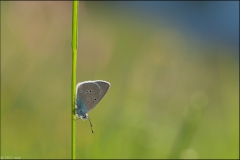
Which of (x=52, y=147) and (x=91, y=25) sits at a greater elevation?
(x=91, y=25)

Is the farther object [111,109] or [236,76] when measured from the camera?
[236,76]

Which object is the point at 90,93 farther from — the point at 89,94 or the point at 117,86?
the point at 117,86

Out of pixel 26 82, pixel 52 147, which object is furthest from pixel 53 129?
pixel 26 82

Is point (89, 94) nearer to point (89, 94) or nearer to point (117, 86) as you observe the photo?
point (89, 94)

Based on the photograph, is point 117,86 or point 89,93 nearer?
point 89,93

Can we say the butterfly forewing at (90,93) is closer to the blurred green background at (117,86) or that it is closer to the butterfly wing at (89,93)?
the butterfly wing at (89,93)

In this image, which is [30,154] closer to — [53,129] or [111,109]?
[53,129]

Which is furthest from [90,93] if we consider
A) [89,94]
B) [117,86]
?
[117,86]
